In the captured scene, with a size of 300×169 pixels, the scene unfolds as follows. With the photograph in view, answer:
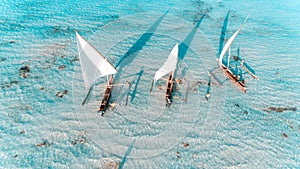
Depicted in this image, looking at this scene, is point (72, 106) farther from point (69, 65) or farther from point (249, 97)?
point (249, 97)

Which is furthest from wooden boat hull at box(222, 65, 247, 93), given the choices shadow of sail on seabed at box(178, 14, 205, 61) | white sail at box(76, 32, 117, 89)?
white sail at box(76, 32, 117, 89)

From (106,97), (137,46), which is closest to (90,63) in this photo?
(106,97)

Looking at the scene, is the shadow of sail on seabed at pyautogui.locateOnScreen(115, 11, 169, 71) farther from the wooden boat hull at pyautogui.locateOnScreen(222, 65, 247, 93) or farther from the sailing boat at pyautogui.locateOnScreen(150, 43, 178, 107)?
the wooden boat hull at pyautogui.locateOnScreen(222, 65, 247, 93)

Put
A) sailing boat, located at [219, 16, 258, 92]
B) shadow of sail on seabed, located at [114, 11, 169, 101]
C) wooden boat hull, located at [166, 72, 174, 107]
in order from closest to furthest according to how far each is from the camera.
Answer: wooden boat hull, located at [166, 72, 174, 107] → sailing boat, located at [219, 16, 258, 92] → shadow of sail on seabed, located at [114, 11, 169, 101]

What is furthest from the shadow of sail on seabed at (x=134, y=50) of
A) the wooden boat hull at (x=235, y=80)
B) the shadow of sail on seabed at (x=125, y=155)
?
the wooden boat hull at (x=235, y=80)

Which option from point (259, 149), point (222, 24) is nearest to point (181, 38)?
point (222, 24)

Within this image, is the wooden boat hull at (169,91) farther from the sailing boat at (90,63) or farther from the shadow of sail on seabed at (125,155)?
the sailing boat at (90,63)
